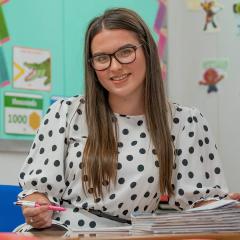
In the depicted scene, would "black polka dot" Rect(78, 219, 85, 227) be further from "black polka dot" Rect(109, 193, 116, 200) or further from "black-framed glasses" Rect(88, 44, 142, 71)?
"black-framed glasses" Rect(88, 44, 142, 71)

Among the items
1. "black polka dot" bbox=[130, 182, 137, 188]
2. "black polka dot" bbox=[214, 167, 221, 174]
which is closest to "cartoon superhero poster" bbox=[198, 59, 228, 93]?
"black polka dot" bbox=[214, 167, 221, 174]

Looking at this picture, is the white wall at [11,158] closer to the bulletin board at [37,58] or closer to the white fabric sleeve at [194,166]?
the bulletin board at [37,58]

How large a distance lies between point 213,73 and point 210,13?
32 centimetres

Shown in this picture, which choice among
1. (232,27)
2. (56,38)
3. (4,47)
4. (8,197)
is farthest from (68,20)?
(8,197)

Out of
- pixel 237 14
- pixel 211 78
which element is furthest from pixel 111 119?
pixel 237 14

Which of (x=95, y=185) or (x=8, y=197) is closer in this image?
(x=95, y=185)

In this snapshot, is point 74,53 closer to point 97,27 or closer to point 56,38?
point 56,38

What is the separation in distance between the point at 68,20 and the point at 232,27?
0.85m

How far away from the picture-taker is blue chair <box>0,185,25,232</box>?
5.15ft

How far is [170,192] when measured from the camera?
153 centimetres

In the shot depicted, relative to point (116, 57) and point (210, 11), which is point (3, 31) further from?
point (210, 11)

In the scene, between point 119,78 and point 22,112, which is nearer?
point 119,78

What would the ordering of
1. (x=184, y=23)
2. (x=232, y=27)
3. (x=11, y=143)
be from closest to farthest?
(x=11, y=143), (x=232, y=27), (x=184, y=23)

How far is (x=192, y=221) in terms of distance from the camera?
101 centimetres
